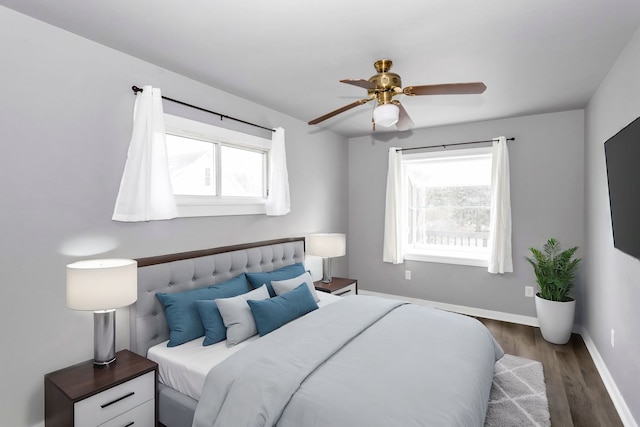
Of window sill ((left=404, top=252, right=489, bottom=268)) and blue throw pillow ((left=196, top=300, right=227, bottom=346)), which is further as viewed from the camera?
window sill ((left=404, top=252, right=489, bottom=268))

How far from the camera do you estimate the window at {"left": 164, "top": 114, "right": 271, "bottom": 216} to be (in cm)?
298

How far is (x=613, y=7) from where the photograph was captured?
1.92 meters

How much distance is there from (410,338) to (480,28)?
207cm

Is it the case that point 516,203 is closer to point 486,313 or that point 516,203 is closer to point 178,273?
point 486,313

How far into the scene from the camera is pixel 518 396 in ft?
8.77

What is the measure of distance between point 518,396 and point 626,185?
173 centimetres

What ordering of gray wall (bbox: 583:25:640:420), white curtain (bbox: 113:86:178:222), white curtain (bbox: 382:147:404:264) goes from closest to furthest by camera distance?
gray wall (bbox: 583:25:640:420) → white curtain (bbox: 113:86:178:222) → white curtain (bbox: 382:147:404:264)

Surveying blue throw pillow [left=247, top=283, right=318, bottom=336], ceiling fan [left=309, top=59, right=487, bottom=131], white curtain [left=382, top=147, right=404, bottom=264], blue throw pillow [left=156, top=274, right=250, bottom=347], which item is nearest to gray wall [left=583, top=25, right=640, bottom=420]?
ceiling fan [left=309, top=59, right=487, bottom=131]

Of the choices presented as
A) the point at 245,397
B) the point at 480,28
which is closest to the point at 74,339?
the point at 245,397

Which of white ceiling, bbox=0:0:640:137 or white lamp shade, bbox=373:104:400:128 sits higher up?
white ceiling, bbox=0:0:640:137

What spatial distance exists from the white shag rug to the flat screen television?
1.28m

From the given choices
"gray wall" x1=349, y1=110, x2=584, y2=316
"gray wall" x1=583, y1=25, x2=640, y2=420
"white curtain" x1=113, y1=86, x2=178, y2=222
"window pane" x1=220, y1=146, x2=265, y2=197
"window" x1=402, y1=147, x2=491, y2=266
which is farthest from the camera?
"window" x1=402, y1=147, x2=491, y2=266

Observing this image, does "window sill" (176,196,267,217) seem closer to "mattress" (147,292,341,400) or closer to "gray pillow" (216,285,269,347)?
"gray pillow" (216,285,269,347)

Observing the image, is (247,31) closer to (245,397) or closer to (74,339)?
(245,397)
